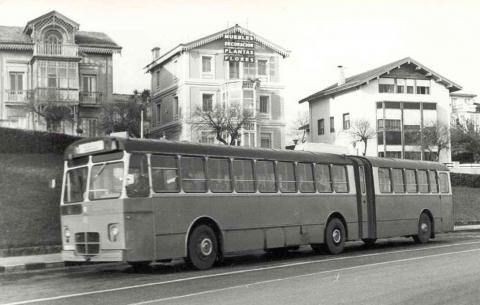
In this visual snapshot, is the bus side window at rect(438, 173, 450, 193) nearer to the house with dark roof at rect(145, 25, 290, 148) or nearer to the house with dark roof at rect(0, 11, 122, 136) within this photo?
the house with dark roof at rect(145, 25, 290, 148)

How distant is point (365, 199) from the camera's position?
18953mm

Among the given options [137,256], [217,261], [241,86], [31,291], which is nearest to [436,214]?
[217,261]

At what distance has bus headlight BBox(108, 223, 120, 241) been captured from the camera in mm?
12578

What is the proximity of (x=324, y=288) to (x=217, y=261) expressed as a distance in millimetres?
5520

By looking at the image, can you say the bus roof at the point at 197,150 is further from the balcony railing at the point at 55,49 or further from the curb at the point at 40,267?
the balcony railing at the point at 55,49

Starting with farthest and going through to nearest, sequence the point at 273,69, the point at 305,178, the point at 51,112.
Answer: the point at 273,69 < the point at 51,112 < the point at 305,178

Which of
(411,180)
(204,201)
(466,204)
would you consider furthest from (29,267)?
(466,204)

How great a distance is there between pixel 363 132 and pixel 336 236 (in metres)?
35.5

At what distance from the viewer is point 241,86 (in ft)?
156

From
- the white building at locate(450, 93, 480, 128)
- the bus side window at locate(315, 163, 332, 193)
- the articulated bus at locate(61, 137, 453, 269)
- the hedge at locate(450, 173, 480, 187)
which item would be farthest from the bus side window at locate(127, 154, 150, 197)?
the white building at locate(450, 93, 480, 128)

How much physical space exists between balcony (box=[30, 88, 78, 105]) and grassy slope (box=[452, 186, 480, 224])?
81.9ft

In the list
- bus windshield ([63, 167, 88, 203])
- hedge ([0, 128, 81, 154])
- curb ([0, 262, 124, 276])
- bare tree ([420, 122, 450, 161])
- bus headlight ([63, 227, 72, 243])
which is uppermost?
bare tree ([420, 122, 450, 161])

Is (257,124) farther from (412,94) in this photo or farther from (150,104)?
(412,94)

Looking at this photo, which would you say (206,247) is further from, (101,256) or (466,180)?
(466,180)
